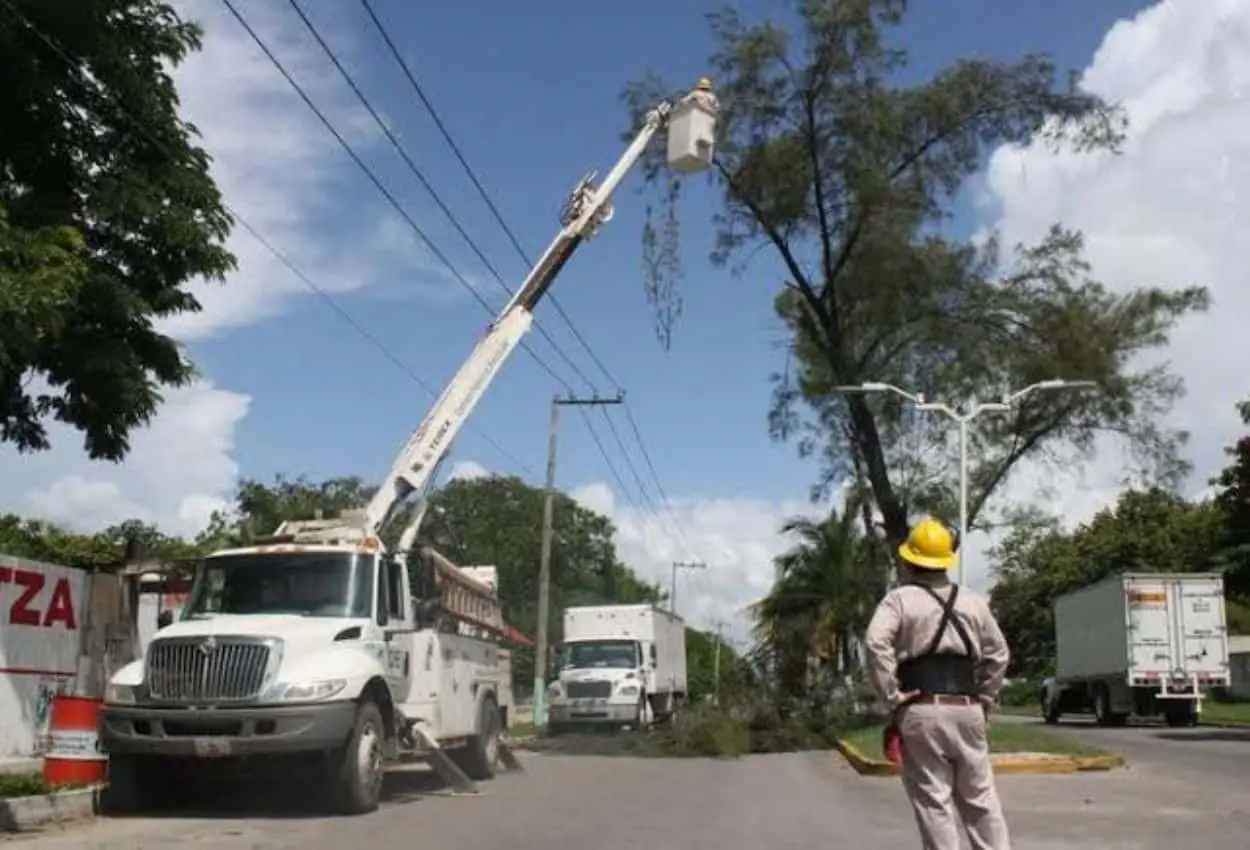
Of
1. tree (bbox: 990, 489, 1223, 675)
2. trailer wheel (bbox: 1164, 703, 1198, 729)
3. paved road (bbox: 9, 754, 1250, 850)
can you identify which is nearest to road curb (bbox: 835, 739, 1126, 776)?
paved road (bbox: 9, 754, 1250, 850)

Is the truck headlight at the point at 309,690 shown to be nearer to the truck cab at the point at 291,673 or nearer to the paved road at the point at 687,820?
the truck cab at the point at 291,673

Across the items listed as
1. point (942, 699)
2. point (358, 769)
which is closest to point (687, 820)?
point (358, 769)

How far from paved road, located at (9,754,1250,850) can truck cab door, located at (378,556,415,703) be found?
4.32ft

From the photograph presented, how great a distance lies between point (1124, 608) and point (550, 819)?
26613 millimetres

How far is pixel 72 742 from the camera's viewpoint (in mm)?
13680

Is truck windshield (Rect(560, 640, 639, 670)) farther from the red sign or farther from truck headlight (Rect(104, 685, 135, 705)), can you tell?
truck headlight (Rect(104, 685, 135, 705))

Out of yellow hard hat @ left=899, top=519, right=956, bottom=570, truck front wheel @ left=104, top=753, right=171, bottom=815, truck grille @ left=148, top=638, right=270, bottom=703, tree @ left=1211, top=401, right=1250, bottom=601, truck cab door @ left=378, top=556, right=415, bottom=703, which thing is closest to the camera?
yellow hard hat @ left=899, top=519, right=956, bottom=570

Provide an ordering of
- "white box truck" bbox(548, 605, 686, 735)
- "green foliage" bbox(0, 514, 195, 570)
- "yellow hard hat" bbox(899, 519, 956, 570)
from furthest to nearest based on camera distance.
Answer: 1. "white box truck" bbox(548, 605, 686, 735)
2. "green foliage" bbox(0, 514, 195, 570)
3. "yellow hard hat" bbox(899, 519, 956, 570)

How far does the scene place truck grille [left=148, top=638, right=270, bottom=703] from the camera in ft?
45.3

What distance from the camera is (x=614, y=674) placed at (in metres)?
36.1

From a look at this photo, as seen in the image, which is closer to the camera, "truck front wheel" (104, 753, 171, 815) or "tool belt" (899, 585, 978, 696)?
"tool belt" (899, 585, 978, 696)

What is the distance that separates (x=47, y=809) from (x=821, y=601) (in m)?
25.6

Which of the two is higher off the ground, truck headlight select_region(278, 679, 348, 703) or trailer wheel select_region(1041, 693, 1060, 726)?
truck headlight select_region(278, 679, 348, 703)

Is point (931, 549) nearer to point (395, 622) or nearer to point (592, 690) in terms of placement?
point (395, 622)
